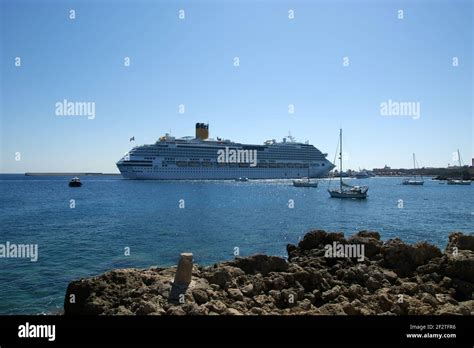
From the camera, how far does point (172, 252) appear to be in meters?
15.5

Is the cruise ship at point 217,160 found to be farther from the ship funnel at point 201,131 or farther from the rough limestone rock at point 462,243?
the rough limestone rock at point 462,243

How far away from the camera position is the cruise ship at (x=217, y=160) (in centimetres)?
7656

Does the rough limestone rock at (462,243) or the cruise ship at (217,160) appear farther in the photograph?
the cruise ship at (217,160)

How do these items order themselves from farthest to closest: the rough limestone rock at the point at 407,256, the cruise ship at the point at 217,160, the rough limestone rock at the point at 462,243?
the cruise ship at the point at 217,160 < the rough limestone rock at the point at 462,243 < the rough limestone rock at the point at 407,256

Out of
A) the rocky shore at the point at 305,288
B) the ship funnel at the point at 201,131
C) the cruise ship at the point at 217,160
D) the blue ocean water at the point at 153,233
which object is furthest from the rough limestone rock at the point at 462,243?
the ship funnel at the point at 201,131

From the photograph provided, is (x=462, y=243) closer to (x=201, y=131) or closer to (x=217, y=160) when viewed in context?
(x=217, y=160)

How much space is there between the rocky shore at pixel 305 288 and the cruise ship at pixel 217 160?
68.9 metres

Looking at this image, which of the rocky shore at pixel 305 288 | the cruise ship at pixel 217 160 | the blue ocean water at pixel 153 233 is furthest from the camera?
the cruise ship at pixel 217 160

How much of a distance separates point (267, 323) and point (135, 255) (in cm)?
1148

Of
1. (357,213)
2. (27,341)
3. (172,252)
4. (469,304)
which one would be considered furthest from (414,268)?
(357,213)

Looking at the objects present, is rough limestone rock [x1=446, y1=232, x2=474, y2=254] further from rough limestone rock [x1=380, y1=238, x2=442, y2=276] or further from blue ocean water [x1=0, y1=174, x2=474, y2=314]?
blue ocean water [x1=0, y1=174, x2=474, y2=314]

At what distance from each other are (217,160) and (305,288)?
73.1 meters

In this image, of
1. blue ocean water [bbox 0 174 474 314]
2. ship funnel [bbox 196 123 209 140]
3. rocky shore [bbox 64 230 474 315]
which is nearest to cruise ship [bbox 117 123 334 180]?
ship funnel [bbox 196 123 209 140]

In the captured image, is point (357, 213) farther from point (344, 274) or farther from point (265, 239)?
point (344, 274)
